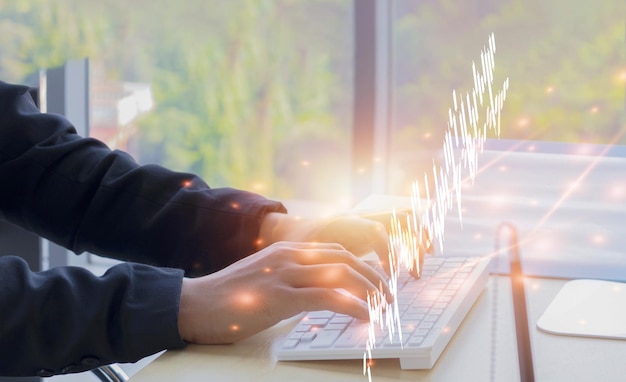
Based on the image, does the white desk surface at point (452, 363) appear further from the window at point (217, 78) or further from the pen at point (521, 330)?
the window at point (217, 78)

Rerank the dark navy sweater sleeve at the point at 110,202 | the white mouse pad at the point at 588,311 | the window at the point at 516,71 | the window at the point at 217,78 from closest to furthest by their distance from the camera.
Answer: the white mouse pad at the point at 588,311 < the dark navy sweater sleeve at the point at 110,202 < the window at the point at 516,71 < the window at the point at 217,78

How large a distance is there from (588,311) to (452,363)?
0.23m

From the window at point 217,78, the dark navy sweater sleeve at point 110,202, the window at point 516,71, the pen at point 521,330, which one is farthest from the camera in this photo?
Answer: the window at point 217,78

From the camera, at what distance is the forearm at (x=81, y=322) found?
2.37ft

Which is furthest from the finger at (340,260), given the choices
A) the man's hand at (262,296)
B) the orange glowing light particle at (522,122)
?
the orange glowing light particle at (522,122)

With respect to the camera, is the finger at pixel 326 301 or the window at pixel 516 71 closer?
the finger at pixel 326 301

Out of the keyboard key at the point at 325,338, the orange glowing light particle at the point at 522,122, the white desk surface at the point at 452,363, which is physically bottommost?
the white desk surface at the point at 452,363

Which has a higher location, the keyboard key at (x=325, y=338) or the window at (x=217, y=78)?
the window at (x=217, y=78)

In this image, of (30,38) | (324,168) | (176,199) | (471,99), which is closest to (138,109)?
(30,38)

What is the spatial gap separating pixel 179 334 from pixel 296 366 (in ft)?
0.32

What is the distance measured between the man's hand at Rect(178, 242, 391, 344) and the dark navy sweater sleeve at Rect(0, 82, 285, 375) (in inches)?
0.8

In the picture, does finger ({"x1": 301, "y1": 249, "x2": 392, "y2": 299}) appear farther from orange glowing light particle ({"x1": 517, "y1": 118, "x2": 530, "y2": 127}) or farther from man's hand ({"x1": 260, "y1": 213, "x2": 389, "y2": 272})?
orange glowing light particle ({"x1": 517, "y1": 118, "x2": 530, "y2": 127})

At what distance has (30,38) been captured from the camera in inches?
91.6

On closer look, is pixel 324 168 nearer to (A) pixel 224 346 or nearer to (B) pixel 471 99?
(B) pixel 471 99
